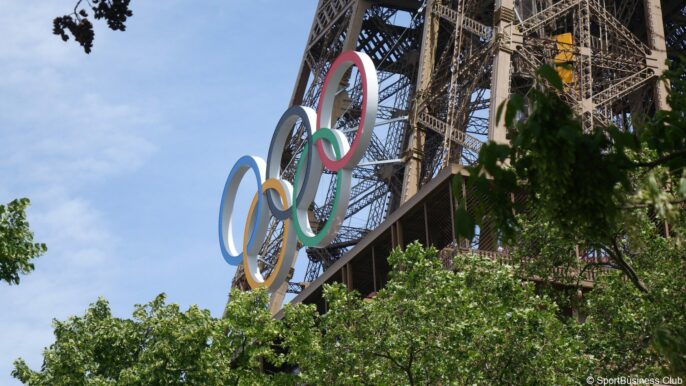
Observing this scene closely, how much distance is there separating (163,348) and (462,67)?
2015 centimetres

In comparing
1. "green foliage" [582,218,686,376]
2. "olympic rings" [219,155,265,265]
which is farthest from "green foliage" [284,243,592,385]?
"olympic rings" [219,155,265,265]

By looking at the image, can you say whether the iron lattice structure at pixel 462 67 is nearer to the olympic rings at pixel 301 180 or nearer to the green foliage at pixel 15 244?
the olympic rings at pixel 301 180

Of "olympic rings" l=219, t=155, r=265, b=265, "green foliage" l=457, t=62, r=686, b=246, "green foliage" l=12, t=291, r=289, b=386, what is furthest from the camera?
"olympic rings" l=219, t=155, r=265, b=265

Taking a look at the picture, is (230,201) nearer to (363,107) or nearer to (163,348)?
(363,107)

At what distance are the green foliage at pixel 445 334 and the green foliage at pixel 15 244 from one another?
7.41 m

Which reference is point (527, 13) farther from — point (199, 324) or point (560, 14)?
point (199, 324)

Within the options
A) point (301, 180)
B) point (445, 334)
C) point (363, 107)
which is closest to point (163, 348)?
point (445, 334)

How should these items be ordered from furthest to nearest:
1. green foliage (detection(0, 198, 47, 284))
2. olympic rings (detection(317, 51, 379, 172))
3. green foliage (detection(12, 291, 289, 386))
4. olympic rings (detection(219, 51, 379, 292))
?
olympic rings (detection(219, 51, 379, 292)), olympic rings (detection(317, 51, 379, 172)), green foliage (detection(12, 291, 289, 386)), green foliage (detection(0, 198, 47, 284))

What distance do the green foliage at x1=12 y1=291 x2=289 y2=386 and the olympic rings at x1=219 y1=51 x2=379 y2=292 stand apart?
8.86m

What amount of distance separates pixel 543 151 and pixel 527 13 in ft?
145

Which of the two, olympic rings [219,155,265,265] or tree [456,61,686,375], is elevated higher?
olympic rings [219,155,265,265]

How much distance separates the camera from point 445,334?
26.3m

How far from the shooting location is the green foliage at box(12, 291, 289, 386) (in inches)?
1313

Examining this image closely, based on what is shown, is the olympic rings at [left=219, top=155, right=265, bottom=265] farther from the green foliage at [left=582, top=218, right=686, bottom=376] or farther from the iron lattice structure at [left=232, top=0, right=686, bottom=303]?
the green foliage at [left=582, top=218, right=686, bottom=376]
